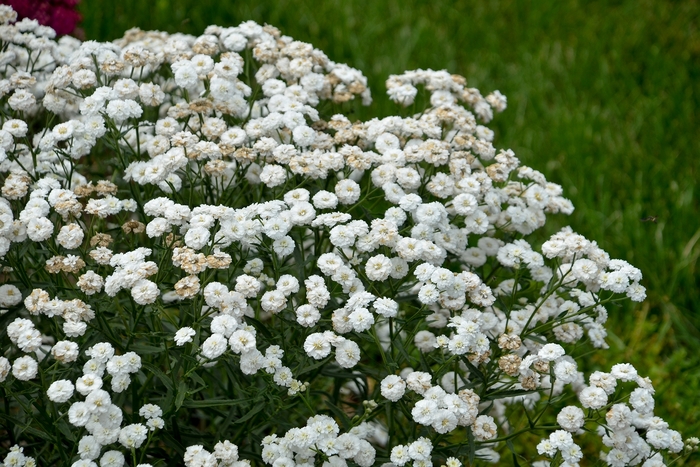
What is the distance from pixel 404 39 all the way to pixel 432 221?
3473mm

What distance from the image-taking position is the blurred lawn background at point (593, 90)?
3.87 meters

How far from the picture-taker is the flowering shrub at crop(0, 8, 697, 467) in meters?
2.07

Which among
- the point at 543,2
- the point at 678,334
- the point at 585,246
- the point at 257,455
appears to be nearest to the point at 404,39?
the point at 543,2

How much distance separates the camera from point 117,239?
2527 millimetres

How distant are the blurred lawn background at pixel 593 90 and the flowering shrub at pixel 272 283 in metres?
1.36

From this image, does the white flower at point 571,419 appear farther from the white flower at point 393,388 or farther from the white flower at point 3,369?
the white flower at point 3,369

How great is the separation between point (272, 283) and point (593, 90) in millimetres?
3548

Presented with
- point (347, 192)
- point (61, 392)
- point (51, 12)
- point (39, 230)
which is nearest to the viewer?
point (61, 392)

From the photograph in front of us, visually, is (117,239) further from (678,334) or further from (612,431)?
(678,334)

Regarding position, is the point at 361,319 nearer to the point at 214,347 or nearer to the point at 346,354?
the point at 346,354

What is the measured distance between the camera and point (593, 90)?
5.27m

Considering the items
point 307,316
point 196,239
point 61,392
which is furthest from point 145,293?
point 307,316

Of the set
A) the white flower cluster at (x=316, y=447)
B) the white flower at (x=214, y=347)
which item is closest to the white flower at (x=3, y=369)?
the white flower at (x=214, y=347)

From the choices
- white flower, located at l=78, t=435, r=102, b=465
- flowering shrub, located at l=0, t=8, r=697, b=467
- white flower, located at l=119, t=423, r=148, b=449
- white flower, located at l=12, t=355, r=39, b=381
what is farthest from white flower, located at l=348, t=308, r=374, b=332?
white flower, located at l=12, t=355, r=39, b=381
